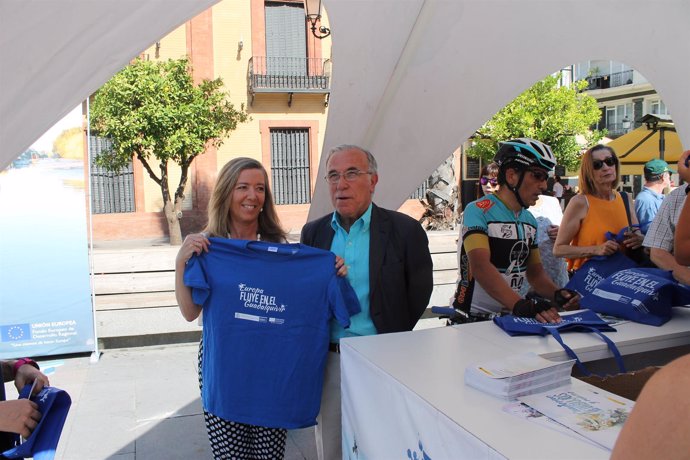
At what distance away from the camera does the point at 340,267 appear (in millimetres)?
2236

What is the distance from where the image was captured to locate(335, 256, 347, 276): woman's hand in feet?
7.30

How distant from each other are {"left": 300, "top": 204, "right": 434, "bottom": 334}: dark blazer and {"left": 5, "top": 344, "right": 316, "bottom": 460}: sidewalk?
1.90m

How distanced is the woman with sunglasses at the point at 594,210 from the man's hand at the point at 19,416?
9.61 ft

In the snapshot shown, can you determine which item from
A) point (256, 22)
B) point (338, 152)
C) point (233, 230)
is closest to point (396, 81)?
point (338, 152)

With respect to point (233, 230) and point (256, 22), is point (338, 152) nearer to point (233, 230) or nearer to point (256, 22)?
point (233, 230)

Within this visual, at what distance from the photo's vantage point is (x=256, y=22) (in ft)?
67.5

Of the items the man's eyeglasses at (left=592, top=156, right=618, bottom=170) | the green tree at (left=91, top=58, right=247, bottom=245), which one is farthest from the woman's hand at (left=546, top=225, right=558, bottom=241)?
the green tree at (left=91, top=58, right=247, bottom=245)

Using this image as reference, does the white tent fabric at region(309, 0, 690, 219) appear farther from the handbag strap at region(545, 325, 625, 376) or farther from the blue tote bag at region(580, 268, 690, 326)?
the handbag strap at region(545, 325, 625, 376)

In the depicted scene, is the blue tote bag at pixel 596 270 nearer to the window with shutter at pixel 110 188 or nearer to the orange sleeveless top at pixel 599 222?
the orange sleeveless top at pixel 599 222

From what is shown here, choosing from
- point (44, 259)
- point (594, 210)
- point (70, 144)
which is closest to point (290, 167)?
point (70, 144)

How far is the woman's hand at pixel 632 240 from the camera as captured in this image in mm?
3123

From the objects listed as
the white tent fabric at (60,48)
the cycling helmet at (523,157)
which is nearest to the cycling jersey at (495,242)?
the cycling helmet at (523,157)

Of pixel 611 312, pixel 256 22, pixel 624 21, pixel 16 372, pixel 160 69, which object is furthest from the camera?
pixel 256 22

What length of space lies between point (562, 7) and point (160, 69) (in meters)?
15.5
